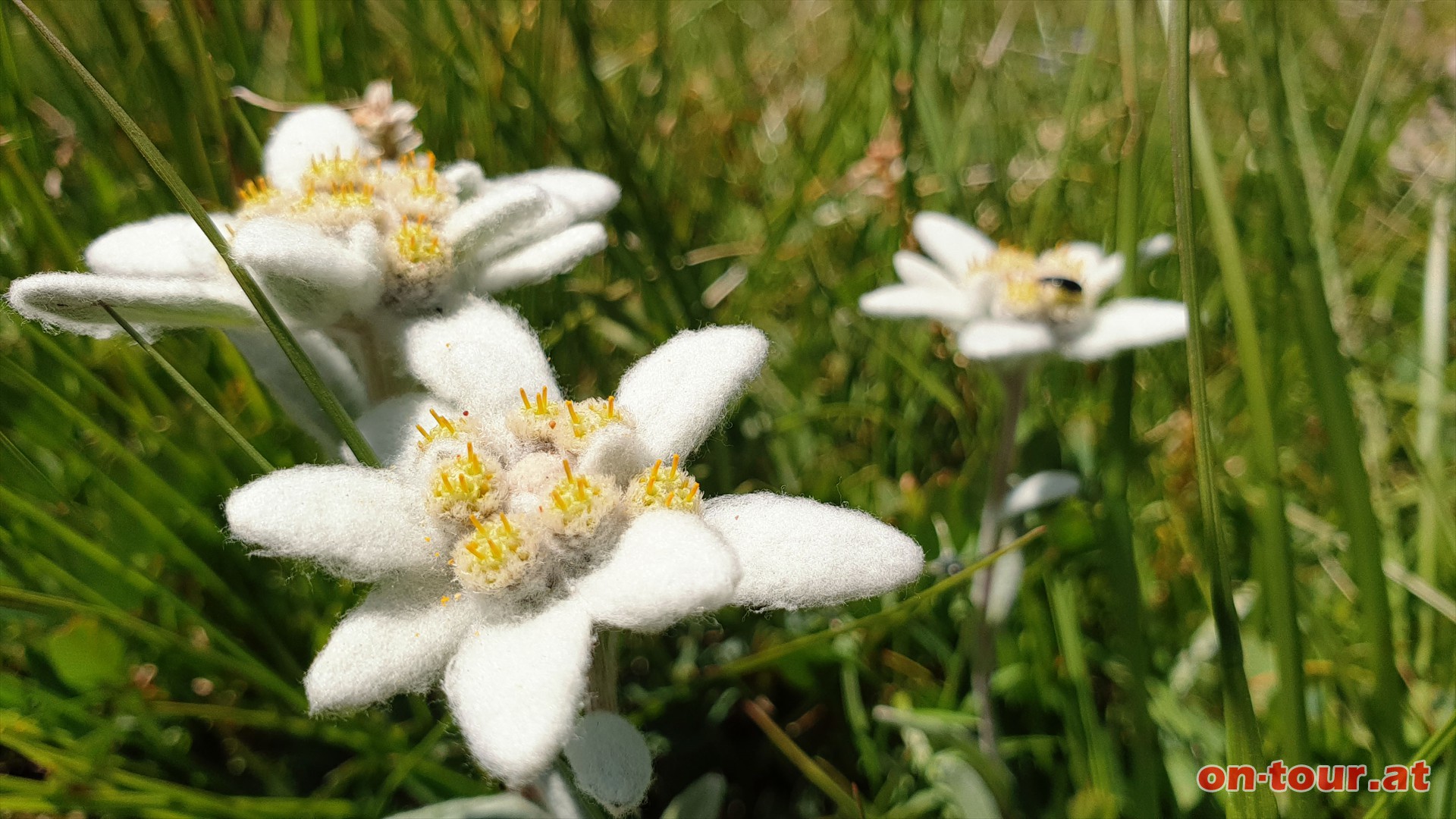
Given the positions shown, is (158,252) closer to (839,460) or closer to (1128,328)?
(839,460)

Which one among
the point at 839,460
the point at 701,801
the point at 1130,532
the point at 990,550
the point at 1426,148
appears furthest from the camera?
the point at 1426,148

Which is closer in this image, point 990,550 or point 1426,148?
point 990,550

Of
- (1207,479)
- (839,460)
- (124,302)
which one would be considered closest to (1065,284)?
(839,460)

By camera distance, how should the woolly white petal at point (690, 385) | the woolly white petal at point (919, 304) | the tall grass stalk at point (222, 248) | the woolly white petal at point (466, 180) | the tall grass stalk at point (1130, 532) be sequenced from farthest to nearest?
the woolly white petal at point (919, 304)
the woolly white petal at point (466, 180)
the tall grass stalk at point (1130, 532)
the woolly white petal at point (690, 385)
the tall grass stalk at point (222, 248)

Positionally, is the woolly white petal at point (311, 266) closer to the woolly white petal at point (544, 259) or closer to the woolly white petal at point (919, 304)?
the woolly white petal at point (544, 259)

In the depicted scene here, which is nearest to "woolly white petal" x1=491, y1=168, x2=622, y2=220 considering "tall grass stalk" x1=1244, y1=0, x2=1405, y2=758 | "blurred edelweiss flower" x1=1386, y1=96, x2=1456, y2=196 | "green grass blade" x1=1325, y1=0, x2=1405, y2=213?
"tall grass stalk" x1=1244, y1=0, x2=1405, y2=758

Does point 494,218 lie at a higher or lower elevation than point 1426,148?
higher

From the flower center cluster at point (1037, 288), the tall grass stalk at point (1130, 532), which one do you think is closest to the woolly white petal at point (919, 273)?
the flower center cluster at point (1037, 288)
